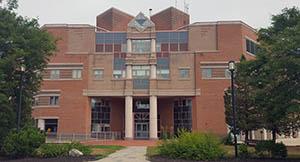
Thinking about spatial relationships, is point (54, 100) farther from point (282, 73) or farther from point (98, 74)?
point (282, 73)

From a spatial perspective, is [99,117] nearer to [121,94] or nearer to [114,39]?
[121,94]

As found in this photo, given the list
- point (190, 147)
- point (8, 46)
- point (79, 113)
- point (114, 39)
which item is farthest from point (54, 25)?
point (190, 147)

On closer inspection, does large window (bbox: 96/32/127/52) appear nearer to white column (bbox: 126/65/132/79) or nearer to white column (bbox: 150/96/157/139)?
white column (bbox: 126/65/132/79)

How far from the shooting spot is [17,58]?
74.0 feet

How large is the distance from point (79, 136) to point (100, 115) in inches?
221

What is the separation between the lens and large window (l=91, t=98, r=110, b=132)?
5272 cm

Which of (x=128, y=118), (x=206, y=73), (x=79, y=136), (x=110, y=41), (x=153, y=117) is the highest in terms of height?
(x=110, y=41)

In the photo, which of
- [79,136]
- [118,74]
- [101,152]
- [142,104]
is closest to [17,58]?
[101,152]

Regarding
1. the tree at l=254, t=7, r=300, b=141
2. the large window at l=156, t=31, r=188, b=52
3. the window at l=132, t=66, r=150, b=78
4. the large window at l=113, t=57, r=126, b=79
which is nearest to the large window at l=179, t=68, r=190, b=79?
the large window at l=156, t=31, r=188, b=52

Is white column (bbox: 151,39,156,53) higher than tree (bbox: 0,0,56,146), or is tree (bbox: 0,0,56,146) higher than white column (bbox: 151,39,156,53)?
white column (bbox: 151,39,156,53)

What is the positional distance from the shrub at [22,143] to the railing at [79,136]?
24.4m

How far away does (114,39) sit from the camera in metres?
54.2

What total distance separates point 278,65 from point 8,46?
16050 millimetres

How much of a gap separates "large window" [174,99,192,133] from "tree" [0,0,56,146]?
96.4ft
